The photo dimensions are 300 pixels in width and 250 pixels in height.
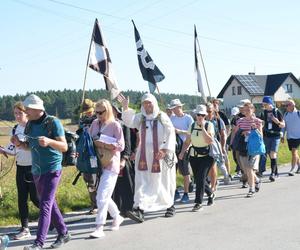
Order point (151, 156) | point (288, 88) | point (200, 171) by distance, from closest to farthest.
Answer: point (151, 156)
point (200, 171)
point (288, 88)

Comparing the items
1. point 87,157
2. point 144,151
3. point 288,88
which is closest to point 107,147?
point 87,157

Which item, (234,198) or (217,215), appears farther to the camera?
(234,198)

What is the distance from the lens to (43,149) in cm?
619

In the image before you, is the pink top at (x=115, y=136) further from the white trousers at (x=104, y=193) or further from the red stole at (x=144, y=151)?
the red stole at (x=144, y=151)

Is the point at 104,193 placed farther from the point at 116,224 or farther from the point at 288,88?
the point at 288,88

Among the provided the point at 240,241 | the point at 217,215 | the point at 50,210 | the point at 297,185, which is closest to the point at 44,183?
the point at 50,210

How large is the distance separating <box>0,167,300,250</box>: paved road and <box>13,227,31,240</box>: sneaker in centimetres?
21

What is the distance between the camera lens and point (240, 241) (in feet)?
20.6

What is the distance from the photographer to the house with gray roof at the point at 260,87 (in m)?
67.8

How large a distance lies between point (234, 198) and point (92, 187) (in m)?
3.11

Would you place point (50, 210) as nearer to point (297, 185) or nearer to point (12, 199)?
point (12, 199)

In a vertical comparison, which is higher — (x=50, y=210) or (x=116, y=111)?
(x=116, y=111)

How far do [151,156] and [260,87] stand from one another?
63011mm

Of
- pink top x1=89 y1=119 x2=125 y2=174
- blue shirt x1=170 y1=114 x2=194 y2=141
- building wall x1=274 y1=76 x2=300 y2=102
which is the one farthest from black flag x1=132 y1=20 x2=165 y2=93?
building wall x1=274 y1=76 x2=300 y2=102
